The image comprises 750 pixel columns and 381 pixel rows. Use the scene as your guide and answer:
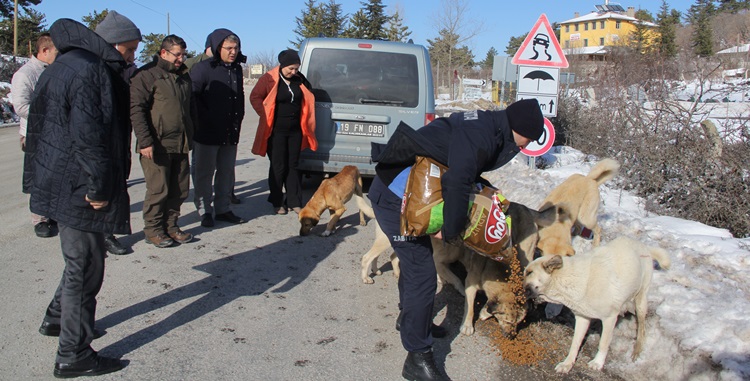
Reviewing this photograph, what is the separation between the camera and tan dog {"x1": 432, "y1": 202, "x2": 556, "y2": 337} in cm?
410

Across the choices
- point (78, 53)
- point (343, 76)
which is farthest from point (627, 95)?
point (78, 53)

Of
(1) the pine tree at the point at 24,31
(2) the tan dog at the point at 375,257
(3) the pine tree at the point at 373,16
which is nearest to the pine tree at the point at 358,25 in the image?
(3) the pine tree at the point at 373,16

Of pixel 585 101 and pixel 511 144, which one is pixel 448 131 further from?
pixel 585 101

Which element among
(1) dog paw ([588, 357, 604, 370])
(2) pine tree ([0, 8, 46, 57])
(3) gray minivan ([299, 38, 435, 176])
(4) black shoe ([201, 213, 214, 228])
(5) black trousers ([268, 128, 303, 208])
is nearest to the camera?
(1) dog paw ([588, 357, 604, 370])

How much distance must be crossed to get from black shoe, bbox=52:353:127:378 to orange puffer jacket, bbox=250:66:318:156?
4.11 metres

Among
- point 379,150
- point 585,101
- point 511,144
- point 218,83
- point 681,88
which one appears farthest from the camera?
point 585,101

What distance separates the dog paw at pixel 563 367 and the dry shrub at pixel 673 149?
343 cm

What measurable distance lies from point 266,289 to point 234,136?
2.55 metres

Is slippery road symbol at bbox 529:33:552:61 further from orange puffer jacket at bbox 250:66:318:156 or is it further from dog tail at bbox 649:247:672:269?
dog tail at bbox 649:247:672:269

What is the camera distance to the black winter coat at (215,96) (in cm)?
653

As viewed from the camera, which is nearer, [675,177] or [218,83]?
[218,83]

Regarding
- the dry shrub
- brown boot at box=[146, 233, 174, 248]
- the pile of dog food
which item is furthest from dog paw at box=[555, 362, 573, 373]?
brown boot at box=[146, 233, 174, 248]

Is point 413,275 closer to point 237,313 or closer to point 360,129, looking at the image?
point 237,313

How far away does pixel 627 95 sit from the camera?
10445 millimetres
